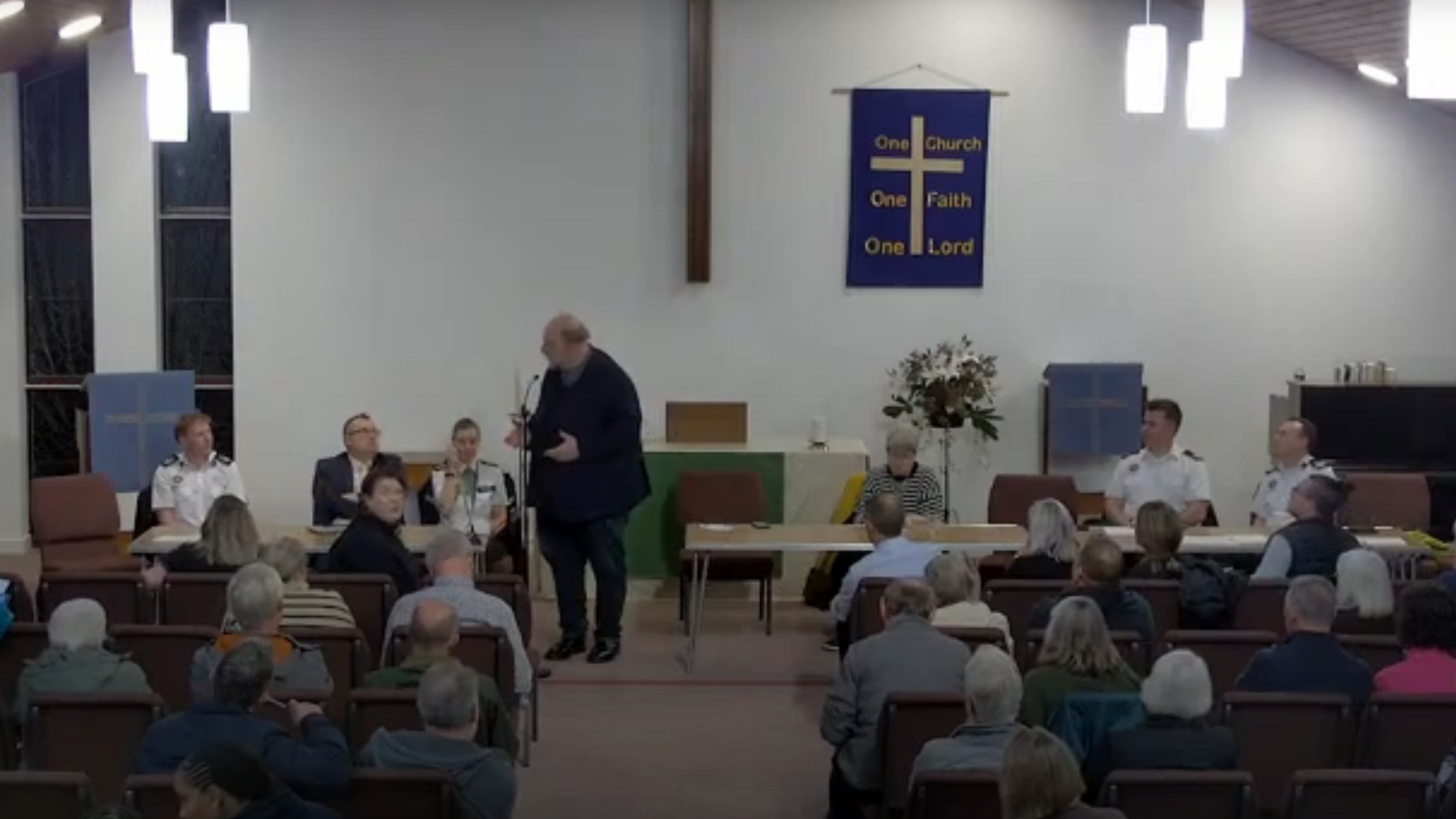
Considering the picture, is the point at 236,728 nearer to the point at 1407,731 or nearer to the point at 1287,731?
the point at 1287,731

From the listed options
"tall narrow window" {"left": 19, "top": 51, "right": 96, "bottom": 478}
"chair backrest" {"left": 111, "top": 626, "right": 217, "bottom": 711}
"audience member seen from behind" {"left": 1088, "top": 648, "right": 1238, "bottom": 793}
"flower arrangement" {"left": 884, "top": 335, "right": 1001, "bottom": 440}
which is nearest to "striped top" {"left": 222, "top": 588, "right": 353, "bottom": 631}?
"chair backrest" {"left": 111, "top": 626, "right": 217, "bottom": 711}

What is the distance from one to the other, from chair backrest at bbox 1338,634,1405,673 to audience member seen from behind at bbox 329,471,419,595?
354 centimetres

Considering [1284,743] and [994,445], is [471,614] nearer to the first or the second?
[1284,743]

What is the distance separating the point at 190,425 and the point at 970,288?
5.00 meters

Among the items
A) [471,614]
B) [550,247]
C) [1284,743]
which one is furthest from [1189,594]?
[550,247]

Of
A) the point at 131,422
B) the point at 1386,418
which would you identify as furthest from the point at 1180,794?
the point at 131,422

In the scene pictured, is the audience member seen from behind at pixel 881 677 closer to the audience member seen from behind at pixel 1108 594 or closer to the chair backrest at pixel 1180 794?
the audience member seen from behind at pixel 1108 594

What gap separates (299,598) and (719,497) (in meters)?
4.13

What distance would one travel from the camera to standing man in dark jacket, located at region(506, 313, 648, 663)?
8.71m

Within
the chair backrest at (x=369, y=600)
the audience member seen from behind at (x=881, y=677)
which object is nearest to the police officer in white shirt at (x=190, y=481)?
the chair backrest at (x=369, y=600)

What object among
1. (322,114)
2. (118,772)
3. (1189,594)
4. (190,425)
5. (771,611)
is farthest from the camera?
(322,114)

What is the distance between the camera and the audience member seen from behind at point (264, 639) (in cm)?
547

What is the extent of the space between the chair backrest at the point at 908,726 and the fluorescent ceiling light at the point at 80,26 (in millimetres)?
7068

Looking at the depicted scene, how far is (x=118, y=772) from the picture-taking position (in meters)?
5.23
